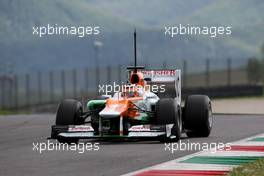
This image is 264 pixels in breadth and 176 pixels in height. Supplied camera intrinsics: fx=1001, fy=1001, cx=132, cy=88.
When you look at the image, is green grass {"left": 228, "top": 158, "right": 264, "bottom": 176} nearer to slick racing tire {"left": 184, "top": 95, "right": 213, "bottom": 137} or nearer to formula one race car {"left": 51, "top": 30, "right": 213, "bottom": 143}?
formula one race car {"left": 51, "top": 30, "right": 213, "bottom": 143}

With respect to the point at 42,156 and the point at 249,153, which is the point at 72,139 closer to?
the point at 42,156

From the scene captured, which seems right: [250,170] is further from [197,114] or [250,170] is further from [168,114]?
[197,114]

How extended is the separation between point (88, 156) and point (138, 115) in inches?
128

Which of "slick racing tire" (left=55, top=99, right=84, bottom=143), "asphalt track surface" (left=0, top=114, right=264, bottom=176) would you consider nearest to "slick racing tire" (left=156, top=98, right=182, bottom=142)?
"asphalt track surface" (left=0, top=114, right=264, bottom=176)

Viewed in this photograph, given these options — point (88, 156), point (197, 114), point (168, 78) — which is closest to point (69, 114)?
point (168, 78)

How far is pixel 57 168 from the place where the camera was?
1353 cm

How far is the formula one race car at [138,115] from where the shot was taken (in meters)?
17.7

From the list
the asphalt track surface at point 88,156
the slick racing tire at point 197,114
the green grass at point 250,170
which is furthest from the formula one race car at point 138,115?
the green grass at point 250,170

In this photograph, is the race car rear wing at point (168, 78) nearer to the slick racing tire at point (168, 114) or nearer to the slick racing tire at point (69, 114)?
the slick racing tire at point (168, 114)

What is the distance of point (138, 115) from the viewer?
18.4 metres

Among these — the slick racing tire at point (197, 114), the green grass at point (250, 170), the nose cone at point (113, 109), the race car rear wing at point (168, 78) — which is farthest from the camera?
the race car rear wing at point (168, 78)

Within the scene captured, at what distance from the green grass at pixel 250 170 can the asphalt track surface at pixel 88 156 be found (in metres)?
1.41

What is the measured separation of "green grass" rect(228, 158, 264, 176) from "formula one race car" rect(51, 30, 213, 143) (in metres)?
4.13

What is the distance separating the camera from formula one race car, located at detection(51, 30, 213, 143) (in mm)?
17672
